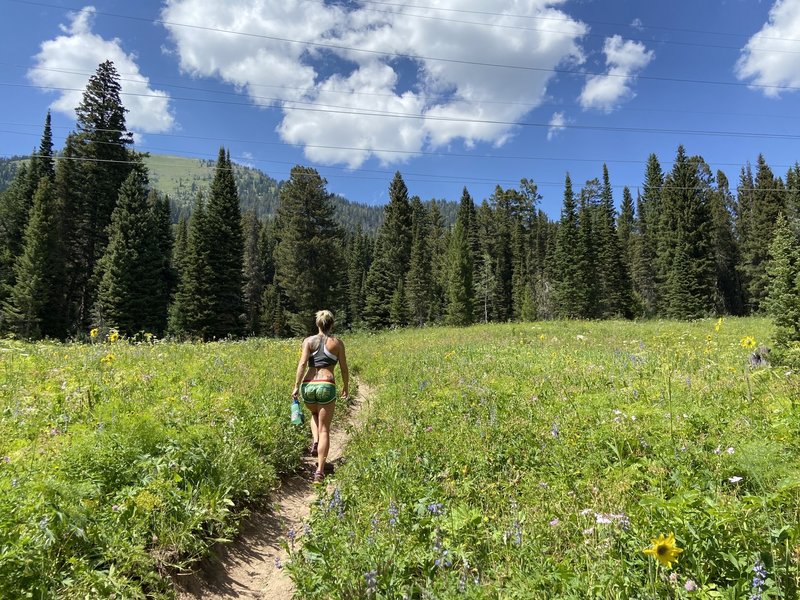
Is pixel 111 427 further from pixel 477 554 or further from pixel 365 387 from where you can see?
pixel 365 387

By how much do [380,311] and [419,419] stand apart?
56787 millimetres

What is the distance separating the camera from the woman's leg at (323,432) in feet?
19.6

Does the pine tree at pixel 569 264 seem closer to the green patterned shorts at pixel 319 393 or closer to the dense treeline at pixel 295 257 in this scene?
the dense treeline at pixel 295 257

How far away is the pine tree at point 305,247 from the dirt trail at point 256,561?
31.6 metres

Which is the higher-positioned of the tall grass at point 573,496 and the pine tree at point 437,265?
the pine tree at point 437,265

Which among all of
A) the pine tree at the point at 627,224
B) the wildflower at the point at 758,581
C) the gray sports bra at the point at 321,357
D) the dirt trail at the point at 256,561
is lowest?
the dirt trail at the point at 256,561

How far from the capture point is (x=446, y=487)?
4379 millimetres

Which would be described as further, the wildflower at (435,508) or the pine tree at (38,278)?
the pine tree at (38,278)

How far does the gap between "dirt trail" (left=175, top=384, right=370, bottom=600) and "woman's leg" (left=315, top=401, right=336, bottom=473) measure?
507mm

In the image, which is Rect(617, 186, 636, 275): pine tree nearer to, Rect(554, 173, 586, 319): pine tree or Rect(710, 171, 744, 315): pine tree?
Rect(710, 171, 744, 315): pine tree

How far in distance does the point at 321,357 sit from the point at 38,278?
3800 centimetres

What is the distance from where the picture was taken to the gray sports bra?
21.4 feet

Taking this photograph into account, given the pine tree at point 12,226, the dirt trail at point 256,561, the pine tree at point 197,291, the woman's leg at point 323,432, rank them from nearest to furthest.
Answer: the dirt trail at point 256,561, the woman's leg at point 323,432, the pine tree at point 12,226, the pine tree at point 197,291

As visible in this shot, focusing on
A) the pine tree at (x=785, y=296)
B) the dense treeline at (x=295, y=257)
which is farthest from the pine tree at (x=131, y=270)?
the pine tree at (x=785, y=296)
